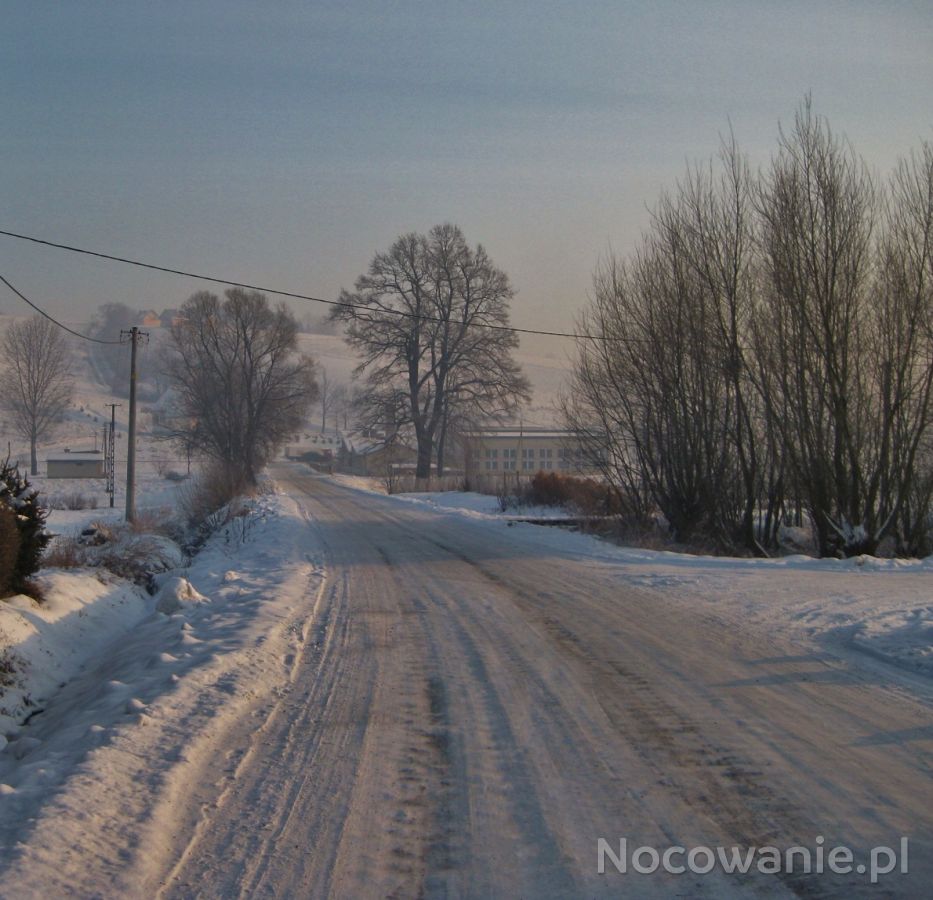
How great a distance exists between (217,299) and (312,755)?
52819mm

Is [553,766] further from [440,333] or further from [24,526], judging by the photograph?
[440,333]

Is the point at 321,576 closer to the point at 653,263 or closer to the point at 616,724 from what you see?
the point at 616,724

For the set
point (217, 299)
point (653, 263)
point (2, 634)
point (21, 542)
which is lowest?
point (2, 634)

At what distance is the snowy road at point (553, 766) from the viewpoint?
3.88m

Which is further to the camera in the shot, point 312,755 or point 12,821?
point 312,755

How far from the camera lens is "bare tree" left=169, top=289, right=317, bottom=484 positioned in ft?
178

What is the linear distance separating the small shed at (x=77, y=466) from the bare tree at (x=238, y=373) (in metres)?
22.0

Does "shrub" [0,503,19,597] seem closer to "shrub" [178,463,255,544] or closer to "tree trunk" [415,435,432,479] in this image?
"shrub" [178,463,255,544]

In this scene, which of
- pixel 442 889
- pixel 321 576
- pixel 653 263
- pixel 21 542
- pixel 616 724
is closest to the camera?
pixel 442 889

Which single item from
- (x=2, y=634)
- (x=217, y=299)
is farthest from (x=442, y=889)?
(x=217, y=299)

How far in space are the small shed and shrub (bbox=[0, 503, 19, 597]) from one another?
66784 mm

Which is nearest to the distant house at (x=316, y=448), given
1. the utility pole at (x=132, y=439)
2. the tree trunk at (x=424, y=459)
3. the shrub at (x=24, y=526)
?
the tree trunk at (x=424, y=459)

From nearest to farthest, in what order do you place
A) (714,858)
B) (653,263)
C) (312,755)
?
1. (714,858)
2. (312,755)
3. (653,263)

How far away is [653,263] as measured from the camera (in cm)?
2228
